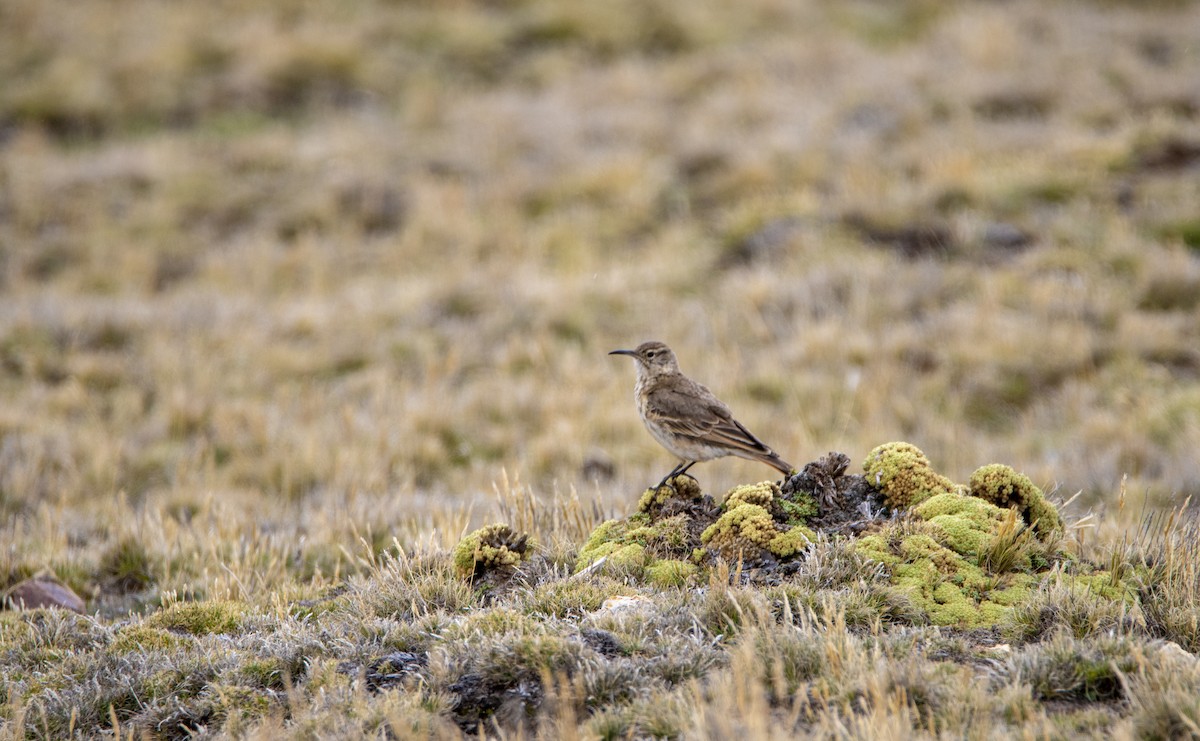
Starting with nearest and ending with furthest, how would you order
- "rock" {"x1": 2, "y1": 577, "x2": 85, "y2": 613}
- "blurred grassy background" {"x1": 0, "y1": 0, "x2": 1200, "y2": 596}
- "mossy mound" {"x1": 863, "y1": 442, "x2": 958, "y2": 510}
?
1. "mossy mound" {"x1": 863, "y1": 442, "x2": 958, "y2": 510}
2. "rock" {"x1": 2, "y1": 577, "x2": 85, "y2": 613}
3. "blurred grassy background" {"x1": 0, "y1": 0, "x2": 1200, "y2": 596}

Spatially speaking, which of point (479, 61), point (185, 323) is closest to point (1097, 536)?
point (185, 323)

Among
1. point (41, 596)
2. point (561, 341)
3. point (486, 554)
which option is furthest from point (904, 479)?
point (561, 341)

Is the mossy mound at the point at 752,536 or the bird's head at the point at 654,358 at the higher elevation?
the bird's head at the point at 654,358

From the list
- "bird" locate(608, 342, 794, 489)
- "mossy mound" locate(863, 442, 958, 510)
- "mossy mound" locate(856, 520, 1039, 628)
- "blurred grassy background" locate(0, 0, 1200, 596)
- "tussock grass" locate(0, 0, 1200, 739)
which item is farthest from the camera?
"blurred grassy background" locate(0, 0, 1200, 596)

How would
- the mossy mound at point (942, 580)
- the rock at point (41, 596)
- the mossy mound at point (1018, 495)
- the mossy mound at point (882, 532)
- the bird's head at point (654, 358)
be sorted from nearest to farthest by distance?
the mossy mound at point (942, 580)
the mossy mound at point (882, 532)
the mossy mound at point (1018, 495)
the rock at point (41, 596)
the bird's head at point (654, 358)

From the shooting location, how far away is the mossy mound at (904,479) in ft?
19.3

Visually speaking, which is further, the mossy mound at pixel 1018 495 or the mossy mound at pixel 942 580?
the mossy mound at pixel 1018 495

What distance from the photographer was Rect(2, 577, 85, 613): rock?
20.9ft

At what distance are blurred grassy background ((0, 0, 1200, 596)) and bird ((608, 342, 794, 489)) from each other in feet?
3.24

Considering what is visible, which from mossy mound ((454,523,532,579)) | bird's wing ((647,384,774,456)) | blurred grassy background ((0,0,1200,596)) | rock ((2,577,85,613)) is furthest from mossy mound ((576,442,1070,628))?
rock ((2,577,85,613))

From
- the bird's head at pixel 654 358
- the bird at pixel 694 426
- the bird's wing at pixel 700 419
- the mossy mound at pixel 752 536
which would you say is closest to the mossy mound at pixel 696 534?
the mossy mound at pixel 752 536

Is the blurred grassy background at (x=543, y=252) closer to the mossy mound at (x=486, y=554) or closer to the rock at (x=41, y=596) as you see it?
the rock at (x=41, y=596)

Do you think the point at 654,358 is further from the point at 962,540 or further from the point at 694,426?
the point at 962,540

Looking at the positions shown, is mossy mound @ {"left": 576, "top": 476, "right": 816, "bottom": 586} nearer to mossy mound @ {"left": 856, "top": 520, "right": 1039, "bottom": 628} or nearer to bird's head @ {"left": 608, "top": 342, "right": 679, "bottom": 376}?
mossy mound @ {"left": 856, "top": 520, "right": 1039, "bottom": 628}
